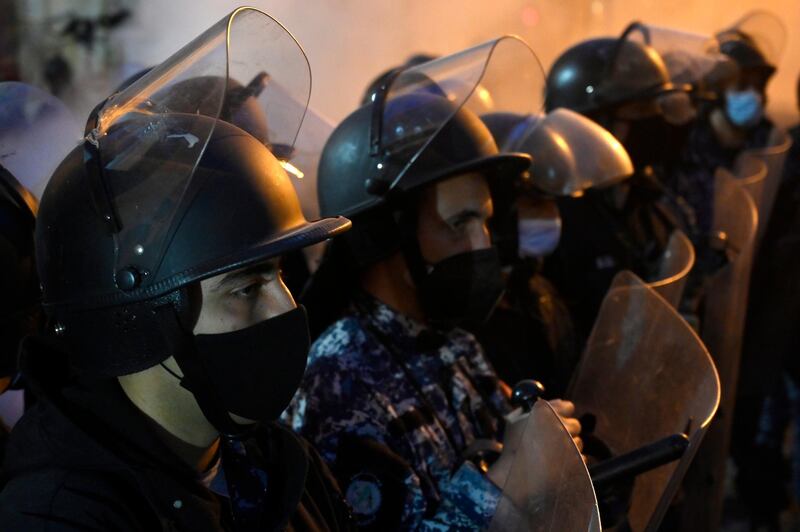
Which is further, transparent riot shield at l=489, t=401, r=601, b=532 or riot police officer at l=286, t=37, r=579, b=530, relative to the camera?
riot police officer at l=286, t=37, r=579, b=530

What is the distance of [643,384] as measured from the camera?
107 inches

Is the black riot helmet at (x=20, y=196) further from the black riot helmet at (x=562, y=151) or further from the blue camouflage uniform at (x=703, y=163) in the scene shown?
the blue camouflage uniform at (x=703, y=163)

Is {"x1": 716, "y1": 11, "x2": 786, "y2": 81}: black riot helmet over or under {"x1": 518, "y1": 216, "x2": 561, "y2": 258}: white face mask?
under

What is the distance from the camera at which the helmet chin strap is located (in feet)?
6.16

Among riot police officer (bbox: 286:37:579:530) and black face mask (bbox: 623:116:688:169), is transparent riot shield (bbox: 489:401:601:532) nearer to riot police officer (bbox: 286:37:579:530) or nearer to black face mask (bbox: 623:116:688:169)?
riot police officer (bbox: 286:37:579:530)

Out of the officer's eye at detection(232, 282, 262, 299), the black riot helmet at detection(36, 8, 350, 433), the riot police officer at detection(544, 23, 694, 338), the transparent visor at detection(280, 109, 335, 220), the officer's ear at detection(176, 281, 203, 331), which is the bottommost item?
the riot police officer at detection(544, 23, 694, 338)

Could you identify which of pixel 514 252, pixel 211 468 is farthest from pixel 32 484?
pixel 514 252

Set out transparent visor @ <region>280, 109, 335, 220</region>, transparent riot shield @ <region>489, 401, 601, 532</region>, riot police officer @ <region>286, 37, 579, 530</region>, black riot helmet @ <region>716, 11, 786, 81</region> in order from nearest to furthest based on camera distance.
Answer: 1. transparent riot shield @ <region>489, 401, 601, 532</region>
2. riot police officer @ <region>286, 37, 579, 530</region>
3. transparent visor @ <region>280, 109, 335, 220</region>
4. black riot helmet @ <region>716, 11, 786, 81</region>

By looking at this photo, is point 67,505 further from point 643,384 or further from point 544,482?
point 643,384

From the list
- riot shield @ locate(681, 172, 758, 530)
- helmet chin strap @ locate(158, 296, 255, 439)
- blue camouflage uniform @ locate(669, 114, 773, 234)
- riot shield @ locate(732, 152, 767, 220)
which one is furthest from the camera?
blue camouflage uniform @ locate(669, 114, 773, 234)

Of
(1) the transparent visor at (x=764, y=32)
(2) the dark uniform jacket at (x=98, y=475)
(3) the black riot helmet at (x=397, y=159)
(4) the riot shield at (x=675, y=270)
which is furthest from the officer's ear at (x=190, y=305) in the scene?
(1) the transparent visor at (x=764, y=32)

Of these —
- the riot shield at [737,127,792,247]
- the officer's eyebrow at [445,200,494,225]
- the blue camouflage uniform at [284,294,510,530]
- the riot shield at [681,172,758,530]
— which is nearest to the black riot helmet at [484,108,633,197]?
the riot shield at [681,172,758,530]

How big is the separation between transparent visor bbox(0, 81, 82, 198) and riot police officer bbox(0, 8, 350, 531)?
622 millimetres

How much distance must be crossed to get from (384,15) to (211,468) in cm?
726
